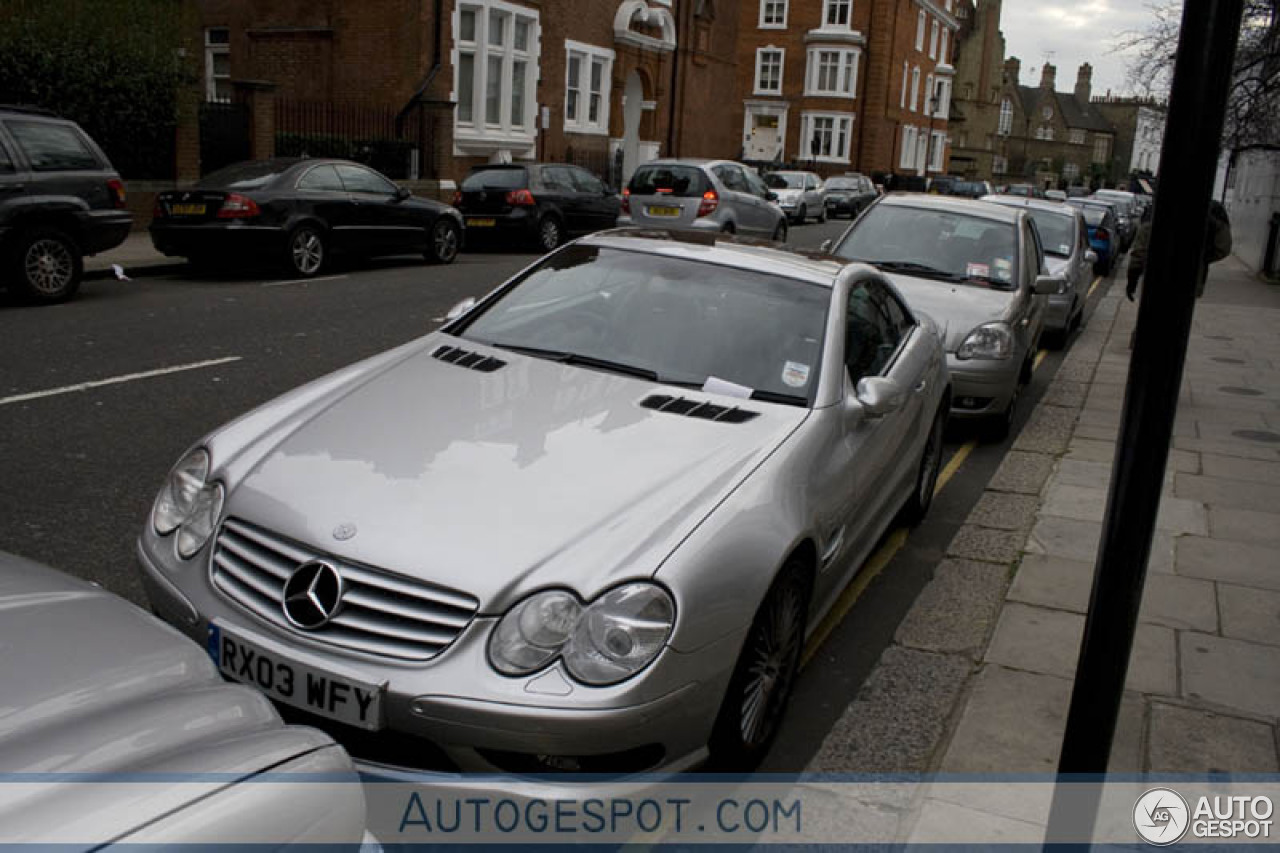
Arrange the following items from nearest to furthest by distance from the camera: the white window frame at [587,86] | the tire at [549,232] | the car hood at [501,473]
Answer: the car hood at [501,473] < the tire at [549,232] < the white window frame at [587,86]

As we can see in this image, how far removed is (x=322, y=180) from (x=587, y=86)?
763 inches

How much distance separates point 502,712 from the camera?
2.82 metres

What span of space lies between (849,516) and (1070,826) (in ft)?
5.98

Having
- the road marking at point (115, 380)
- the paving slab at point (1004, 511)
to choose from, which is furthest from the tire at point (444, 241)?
the paving slab at point (1004, 511)

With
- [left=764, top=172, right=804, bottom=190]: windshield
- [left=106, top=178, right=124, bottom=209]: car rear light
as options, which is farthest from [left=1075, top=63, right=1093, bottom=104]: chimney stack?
[left=106, top=178, right=124, bottom=209]: car rear light

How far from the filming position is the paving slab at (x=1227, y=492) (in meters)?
7.10

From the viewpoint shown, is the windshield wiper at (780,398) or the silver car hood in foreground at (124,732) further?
the windshield wiper at (780,398)

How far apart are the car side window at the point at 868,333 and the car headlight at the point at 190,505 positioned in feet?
7.97

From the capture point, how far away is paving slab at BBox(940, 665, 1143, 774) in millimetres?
3748

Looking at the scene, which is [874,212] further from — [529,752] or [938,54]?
[938,54]

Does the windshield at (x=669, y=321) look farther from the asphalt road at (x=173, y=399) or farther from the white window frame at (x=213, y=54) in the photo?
the white window frame at (x=213, y=54)

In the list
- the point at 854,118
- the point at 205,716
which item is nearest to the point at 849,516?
the point at 205,716

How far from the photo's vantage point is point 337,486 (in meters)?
3.42

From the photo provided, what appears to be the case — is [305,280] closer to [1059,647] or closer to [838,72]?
[1059,647]
